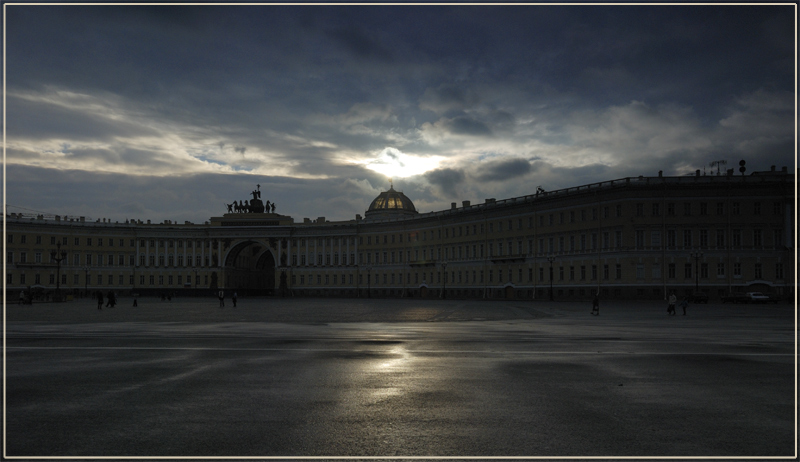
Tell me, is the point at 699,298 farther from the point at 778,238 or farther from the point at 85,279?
the point at 85,279

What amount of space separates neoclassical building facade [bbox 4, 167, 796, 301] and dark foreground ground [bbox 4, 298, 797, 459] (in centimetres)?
5820

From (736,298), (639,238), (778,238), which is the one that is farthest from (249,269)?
(736,298)

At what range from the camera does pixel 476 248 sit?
100m

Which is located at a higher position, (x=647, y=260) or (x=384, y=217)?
(x=384, y=217)

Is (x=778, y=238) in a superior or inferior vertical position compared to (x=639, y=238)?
inferior

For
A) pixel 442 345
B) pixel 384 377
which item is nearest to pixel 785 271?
pixel 442 345

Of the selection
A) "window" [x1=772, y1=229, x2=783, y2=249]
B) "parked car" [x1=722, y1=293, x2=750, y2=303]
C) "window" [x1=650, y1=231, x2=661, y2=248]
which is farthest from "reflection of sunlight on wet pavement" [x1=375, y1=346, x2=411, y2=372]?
"window" [x1=772, y1=229, x2=783, y2=249]

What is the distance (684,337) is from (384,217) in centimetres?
11366

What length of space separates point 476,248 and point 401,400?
3586 inches

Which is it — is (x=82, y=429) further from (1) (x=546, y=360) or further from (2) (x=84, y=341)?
(2) (x=84, y=341)

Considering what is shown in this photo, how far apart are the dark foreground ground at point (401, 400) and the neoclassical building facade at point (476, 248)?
191 ft

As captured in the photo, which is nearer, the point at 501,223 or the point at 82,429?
the point at 82,429

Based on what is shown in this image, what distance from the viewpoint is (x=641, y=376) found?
12555 mm

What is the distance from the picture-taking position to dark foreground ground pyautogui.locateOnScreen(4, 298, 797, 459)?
744 cm
